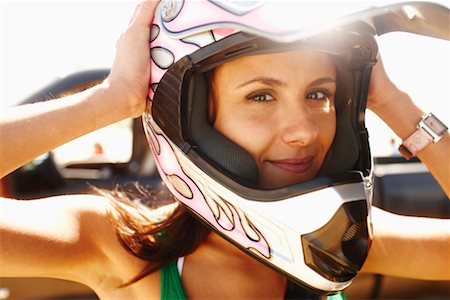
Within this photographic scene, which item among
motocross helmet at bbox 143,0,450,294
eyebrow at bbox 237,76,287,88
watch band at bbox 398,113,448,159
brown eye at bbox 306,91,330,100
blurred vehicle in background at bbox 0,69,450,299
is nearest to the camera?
motocross helmet at bbox 143,0,450,294

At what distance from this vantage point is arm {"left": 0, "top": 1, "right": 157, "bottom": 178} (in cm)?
155

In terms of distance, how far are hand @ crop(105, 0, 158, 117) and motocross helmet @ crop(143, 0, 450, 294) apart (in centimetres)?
3

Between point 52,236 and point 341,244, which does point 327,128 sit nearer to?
point 341,244

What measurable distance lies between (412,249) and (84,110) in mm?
1173

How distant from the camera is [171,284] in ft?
5.92

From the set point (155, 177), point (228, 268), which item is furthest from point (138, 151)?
point (228, 268)

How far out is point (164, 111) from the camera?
1.74 meters

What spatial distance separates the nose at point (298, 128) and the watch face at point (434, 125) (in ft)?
1.60

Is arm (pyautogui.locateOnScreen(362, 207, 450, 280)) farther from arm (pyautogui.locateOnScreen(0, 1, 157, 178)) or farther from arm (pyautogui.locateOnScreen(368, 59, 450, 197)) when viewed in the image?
arm (pyautogui.locateOnScreen(0, 1, 157, 178))

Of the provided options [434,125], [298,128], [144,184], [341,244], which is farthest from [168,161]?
[144,184]

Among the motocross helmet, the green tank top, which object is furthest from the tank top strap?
the motocross helmet

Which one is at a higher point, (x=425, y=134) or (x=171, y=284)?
(x=425, y=134)

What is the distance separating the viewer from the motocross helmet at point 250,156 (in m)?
1.55

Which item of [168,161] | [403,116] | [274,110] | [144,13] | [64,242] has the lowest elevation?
[64,242]
